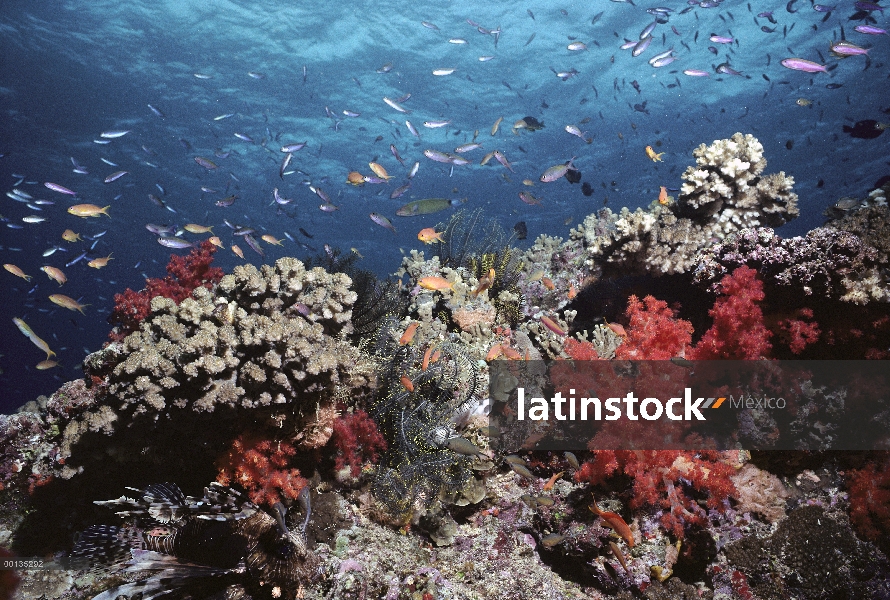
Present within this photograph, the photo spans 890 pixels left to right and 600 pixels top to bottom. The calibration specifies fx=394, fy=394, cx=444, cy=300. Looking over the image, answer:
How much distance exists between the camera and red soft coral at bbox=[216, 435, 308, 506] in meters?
4.00

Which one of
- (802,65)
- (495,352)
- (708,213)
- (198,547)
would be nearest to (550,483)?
(495,352)

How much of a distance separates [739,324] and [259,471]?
5.89 metres

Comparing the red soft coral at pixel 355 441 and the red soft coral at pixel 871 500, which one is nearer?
the red soft coral at pixel 871 500

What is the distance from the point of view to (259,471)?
4055mm

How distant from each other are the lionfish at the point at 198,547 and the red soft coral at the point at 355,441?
4.68ft

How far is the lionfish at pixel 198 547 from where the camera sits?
110 inches

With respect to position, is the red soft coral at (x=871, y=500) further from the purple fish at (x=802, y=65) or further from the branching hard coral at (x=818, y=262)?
the purple fish at (x=802, y=65)

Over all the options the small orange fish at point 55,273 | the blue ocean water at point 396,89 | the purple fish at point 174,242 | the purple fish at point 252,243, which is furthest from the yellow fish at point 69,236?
the blue ocean water at point 396,89

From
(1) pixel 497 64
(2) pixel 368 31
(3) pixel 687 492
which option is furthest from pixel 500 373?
(1) pixel 497 64

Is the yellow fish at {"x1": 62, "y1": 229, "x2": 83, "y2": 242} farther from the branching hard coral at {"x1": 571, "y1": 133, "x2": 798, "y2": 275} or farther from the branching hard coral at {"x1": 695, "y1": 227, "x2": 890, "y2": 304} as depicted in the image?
the branching hard coral at {"x1": 695, "y1": 227, "x2": 890, "y2": 304}

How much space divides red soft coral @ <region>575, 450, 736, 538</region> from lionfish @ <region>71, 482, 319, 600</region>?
3.34 metres

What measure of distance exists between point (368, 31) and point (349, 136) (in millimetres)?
12201

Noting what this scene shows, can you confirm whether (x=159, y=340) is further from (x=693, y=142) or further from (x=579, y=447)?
(x=693, y=142)

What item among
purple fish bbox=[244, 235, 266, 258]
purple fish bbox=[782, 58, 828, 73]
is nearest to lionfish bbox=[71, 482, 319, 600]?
purple fish bbox=[244, 235, 266, 258]
